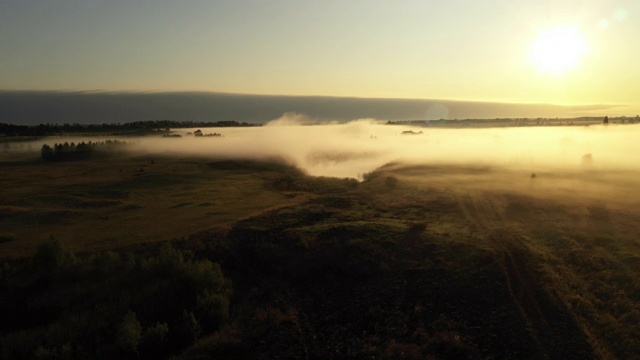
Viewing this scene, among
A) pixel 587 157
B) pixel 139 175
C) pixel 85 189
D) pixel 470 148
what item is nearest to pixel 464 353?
pixel 85 189

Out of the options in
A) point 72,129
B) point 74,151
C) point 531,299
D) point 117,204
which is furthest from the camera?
point 72,129

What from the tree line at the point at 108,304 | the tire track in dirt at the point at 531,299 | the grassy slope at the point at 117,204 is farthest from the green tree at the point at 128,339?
the tire track in dirt at the point at 531,299

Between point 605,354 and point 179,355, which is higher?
point 605,354

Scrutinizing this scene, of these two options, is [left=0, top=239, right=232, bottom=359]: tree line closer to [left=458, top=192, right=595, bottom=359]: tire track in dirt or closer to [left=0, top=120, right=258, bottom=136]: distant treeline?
[left=458, top=192, right=595, bottom=359]: tire track in dirt

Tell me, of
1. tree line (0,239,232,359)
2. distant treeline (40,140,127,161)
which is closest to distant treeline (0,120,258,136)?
distant treeline (40,140,127,161)

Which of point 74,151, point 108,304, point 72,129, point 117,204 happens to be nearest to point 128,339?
point 108,304

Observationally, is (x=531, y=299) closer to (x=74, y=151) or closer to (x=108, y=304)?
(x=108, y=304)

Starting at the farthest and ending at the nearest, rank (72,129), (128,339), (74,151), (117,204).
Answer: (72,129)
(74,151)
(117,204)
(128,339)

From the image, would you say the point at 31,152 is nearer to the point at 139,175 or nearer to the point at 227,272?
the point at 139,175

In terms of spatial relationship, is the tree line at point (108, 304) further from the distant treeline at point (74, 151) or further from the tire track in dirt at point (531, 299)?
the distant treeline at point (74, 151)

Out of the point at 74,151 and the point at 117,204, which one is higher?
the point at 74,151

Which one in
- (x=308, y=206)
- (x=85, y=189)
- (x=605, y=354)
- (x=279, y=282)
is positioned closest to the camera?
(x=605, y=354)
